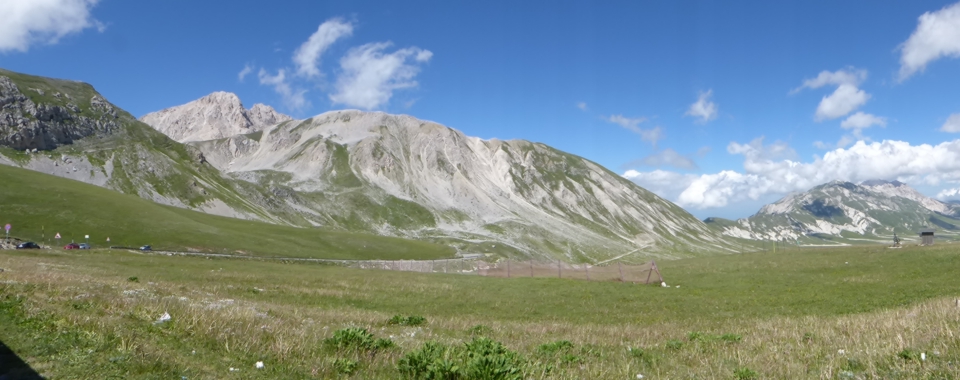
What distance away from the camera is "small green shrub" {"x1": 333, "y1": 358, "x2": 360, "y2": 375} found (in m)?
9.05

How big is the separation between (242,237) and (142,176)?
12301 cm

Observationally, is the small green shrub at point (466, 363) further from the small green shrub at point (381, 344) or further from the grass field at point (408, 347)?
the small green shrub at point (381, 344)

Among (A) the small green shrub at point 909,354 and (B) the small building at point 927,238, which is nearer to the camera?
(A) the small green shrub at point 909,354

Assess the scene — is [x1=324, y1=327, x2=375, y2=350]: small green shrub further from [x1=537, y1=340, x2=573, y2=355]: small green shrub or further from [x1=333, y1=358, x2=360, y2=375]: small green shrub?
[x1=537, y1=340, x2=573, y2=355]: small green shrub

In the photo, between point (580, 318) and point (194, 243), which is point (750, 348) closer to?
point (580, 318)

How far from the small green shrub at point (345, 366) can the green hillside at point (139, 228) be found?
93822mm

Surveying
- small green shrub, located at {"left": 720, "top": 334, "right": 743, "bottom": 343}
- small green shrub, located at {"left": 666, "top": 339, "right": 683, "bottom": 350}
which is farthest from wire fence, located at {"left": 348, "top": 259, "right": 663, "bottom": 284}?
small green shrub, located at {"left": 666, "top": 339, "right": 683, "bottom": 350}

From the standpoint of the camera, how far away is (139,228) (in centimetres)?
9838

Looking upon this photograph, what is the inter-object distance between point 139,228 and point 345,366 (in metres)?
110

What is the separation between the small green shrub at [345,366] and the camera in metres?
9.05

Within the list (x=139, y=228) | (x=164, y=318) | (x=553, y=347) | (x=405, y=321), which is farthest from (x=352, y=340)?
(x=139, y=228)

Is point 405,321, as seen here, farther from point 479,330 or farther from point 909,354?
point 909,354

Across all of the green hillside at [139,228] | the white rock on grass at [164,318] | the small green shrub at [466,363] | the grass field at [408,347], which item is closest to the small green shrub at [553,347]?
the grass field at [408,347]

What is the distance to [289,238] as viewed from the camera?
117438 mm
